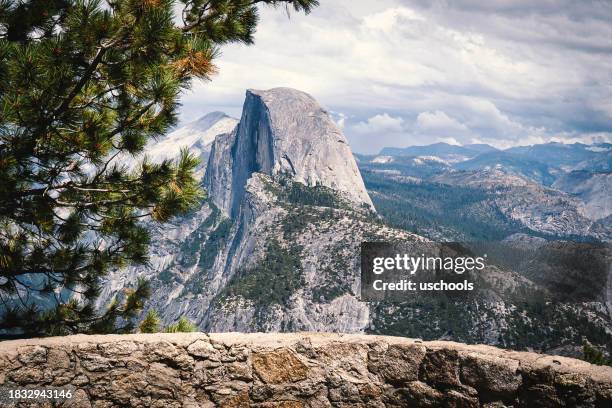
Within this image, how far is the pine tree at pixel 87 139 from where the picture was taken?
22.8ft

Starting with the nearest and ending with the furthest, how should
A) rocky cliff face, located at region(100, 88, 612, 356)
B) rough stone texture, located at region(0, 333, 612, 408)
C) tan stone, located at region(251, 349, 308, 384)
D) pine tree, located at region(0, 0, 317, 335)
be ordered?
rough stone texture, located at region(0, 333, 612, 408) < tan stone, located at region(251, 349, 308, 384) < pine tree, located at region(0, 0, 317, 335) < rocky cliff face, located at region(100, 88, 612, 356)

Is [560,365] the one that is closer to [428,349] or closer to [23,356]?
[428,349]

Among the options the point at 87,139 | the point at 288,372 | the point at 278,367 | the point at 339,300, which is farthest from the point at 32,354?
the point at 339,300

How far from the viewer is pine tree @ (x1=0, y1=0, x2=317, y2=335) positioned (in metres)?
6.94

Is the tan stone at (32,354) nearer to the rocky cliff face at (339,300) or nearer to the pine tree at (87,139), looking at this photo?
the pine tree at (87,139)

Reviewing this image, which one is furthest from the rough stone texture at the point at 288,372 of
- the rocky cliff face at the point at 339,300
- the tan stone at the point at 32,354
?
the rocky cliff face at the point at 339,300

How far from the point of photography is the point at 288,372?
20.5ft

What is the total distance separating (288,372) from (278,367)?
13 cm

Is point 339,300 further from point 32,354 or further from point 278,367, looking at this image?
point 32,354

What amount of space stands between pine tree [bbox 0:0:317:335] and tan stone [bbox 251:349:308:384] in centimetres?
326

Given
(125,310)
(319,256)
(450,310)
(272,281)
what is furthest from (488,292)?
(125,310)

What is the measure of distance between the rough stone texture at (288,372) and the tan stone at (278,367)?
0.04 feet

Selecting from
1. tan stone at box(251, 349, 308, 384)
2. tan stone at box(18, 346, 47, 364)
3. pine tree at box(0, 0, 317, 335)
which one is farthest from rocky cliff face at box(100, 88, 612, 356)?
tan stone at box(18, 346, 47, 364)

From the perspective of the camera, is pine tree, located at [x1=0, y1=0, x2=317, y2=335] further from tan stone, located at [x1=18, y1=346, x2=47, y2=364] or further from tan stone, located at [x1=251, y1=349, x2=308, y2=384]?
tan stone, located at [x1=251, y1=349, x2=308, y2=384]
